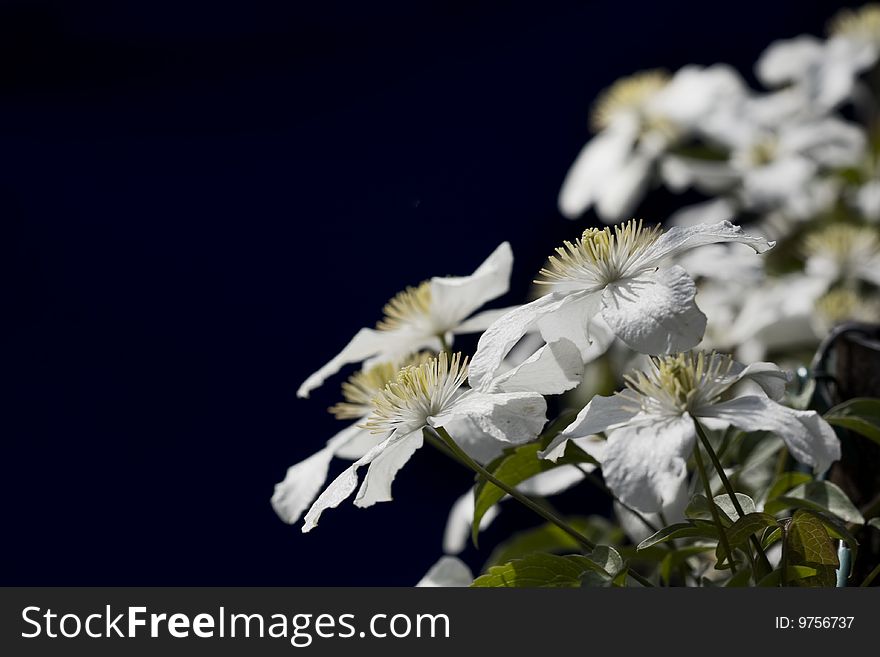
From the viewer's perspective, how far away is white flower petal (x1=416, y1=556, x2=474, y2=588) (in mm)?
557

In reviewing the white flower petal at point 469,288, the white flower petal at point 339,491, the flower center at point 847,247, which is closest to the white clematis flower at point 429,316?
the white flower petal at point 469,288

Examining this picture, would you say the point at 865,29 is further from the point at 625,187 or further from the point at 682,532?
the point at 682,532

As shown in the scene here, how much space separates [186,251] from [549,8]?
76 centimetres

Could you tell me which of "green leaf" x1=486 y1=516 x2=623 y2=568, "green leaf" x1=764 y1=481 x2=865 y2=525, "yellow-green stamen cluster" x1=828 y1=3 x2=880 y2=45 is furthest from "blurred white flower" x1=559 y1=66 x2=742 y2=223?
"green leaf" x1=764 y1=481 x2=865 y2=525

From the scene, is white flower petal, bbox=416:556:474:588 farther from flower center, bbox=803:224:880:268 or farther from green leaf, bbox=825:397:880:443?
flower center, bbox=803:224:880:268

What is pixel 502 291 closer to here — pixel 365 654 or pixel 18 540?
pixel 365 654

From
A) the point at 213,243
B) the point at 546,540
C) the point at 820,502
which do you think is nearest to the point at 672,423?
the point at 820,502

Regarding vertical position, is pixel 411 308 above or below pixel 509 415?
above

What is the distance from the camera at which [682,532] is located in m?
0.39

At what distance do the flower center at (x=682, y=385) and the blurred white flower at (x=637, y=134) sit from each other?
62 centimetres

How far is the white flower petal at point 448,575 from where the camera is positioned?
557mm

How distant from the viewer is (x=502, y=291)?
52cm

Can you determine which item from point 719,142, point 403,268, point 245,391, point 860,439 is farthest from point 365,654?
point 245,391

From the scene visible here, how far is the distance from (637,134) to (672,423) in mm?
755
